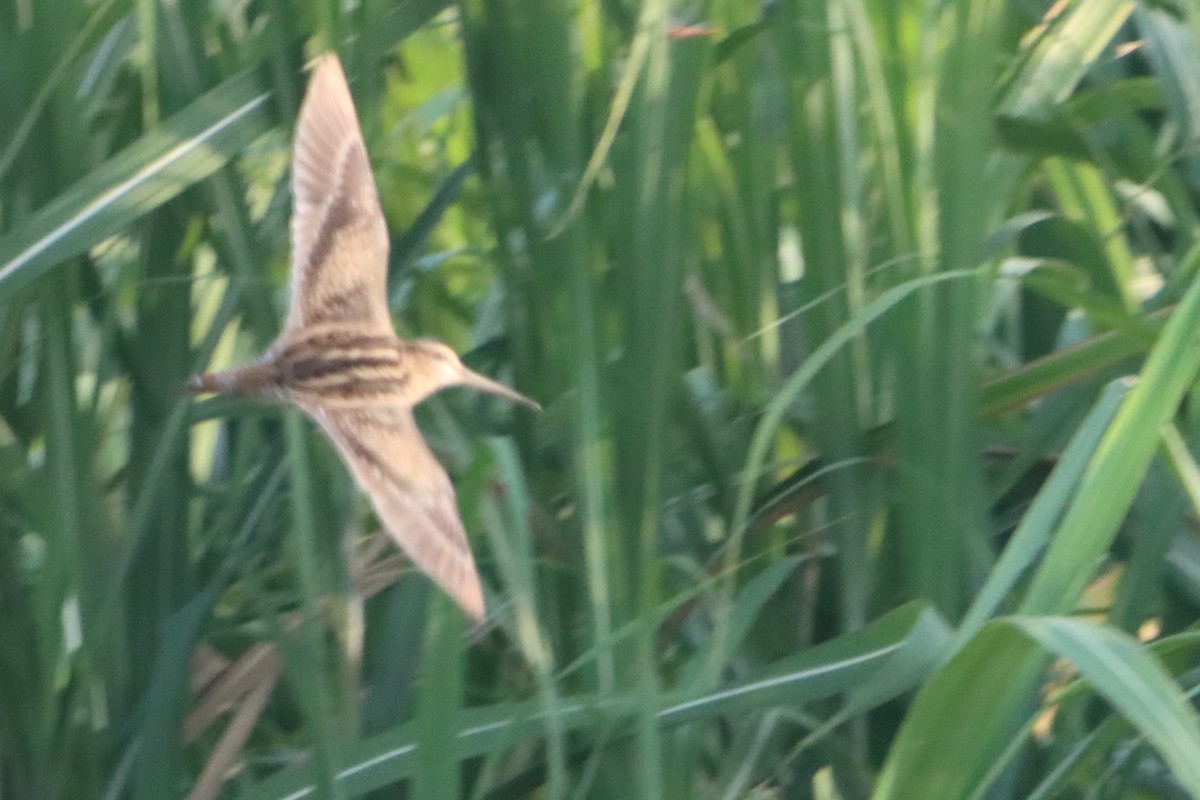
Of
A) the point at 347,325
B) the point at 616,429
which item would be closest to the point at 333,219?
the point at 347,325

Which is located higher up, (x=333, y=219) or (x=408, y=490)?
(x=333, y=219)

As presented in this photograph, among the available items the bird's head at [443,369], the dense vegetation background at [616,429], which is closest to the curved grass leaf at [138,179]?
the dense vegetation background at [616,429]

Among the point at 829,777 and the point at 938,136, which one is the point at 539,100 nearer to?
the point at 938,136

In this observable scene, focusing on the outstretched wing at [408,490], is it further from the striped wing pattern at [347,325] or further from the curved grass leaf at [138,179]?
the curved grass leaf at [138,179]

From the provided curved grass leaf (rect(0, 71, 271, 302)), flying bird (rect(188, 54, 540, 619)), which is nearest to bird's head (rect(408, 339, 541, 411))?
flying bird (rect(188, 54, 540, 619))

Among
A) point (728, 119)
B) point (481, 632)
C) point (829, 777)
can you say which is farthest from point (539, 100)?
point (829, 777)

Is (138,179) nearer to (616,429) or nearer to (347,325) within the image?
(347,325)

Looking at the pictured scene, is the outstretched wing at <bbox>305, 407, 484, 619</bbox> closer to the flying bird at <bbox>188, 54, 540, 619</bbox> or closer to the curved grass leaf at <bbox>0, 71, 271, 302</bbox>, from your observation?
the flying bird at <bbox>188, 54, 540, 619</bbox>

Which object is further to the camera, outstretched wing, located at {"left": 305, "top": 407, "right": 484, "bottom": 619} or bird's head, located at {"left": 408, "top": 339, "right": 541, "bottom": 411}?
bird's head, located at {"left": 408, "top": 339, "right": 541, "bottom": 411}
